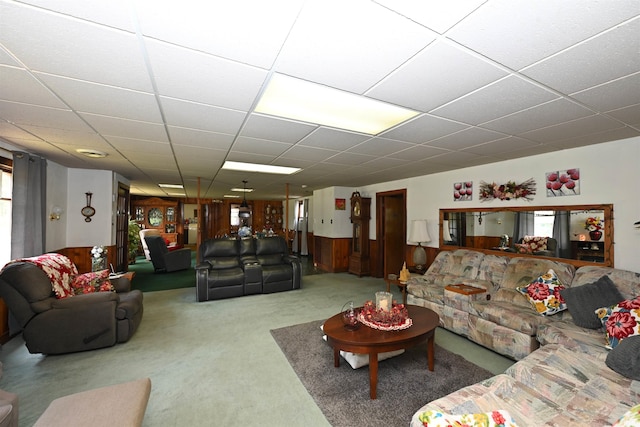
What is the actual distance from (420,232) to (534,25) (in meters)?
3.82

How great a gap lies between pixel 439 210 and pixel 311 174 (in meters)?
2.51

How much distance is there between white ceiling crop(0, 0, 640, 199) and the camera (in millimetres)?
1112

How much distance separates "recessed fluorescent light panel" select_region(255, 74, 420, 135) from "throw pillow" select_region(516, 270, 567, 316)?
90.4 inches

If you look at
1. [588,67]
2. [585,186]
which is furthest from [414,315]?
[585,186]

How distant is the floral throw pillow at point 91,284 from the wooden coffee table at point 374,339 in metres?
2.99

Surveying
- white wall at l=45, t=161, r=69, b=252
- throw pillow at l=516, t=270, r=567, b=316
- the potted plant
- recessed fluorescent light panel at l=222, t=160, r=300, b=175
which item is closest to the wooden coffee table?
throw pillow at l=516, t=270, r=567, b=316

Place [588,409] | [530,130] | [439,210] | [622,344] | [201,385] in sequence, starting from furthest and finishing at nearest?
[439,210]
[530,130]
[201,385]
[622,344]
[588,409]

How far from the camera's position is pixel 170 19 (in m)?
1.15

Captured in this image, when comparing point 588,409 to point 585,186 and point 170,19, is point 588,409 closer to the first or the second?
point 585,186

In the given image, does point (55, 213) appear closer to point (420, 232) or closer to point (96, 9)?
point (96, 9)

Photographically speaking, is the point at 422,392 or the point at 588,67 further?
the point at 422,392

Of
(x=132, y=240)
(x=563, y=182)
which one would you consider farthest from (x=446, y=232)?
(x=132, y=240)

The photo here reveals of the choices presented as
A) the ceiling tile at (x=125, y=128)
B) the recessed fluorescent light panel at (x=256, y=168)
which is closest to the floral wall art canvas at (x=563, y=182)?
the recessed fluorescent light panel at (x=256, y=168)

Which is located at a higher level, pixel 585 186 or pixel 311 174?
pixel 311 174
